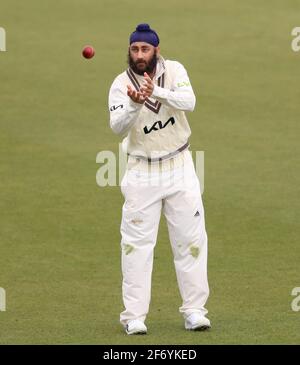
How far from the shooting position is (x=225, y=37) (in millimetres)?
26031

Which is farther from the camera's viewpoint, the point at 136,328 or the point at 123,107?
the point at 136,328

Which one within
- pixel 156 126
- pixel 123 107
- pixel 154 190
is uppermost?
pixel 123 107

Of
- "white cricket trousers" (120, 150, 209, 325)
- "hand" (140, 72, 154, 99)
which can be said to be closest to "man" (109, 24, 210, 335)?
"white cricket trousers" (120, 150, 209, 325)

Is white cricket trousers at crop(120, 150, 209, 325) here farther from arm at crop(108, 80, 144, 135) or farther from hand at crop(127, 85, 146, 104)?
hand at crop(127, 85, 146, 104)

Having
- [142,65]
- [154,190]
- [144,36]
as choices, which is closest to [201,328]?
[154,190]

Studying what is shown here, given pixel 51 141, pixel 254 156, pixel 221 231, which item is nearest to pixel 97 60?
pixel 51 141

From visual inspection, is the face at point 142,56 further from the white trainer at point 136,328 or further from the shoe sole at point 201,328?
the shoe sole at point 201,328

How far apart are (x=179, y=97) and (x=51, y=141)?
9.50 metres

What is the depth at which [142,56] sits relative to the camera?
1093 centimetres

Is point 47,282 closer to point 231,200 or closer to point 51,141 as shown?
point 231,200

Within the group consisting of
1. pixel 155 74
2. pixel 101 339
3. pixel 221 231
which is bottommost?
pixel 101 339

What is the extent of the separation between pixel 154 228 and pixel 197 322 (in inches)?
34.7

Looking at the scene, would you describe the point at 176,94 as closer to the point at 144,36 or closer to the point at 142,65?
the point at 142,65

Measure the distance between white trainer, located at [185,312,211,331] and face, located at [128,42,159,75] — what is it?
2.13 metres
